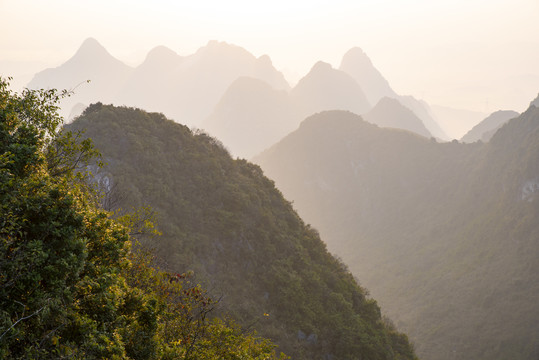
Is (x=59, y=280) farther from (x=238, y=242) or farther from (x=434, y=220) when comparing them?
(x=434, y=220)

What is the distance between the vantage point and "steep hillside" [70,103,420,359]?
30.0 metres

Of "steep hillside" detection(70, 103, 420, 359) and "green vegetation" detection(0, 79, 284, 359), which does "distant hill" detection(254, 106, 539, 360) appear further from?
"green vegetation" detection(0, 79, 284, 359)

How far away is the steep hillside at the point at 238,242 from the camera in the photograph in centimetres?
3003

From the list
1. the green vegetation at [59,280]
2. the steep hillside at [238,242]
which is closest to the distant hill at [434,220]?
the steep hillside at [238,242]

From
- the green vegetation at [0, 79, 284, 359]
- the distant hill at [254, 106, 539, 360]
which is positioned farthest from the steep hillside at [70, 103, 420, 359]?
the distant hill at [254, 106, 539, 360]

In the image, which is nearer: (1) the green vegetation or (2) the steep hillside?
(1) the green vegetation

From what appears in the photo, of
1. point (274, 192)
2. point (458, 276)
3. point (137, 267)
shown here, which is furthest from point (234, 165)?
point (458, 276)

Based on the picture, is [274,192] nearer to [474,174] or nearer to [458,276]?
[458,276]

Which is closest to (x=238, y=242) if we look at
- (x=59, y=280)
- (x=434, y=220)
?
(x=59, y=280)

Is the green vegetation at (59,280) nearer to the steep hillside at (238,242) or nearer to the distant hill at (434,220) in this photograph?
the steep hillside at (238,242)

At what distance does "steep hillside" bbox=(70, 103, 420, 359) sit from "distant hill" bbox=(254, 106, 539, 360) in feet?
164

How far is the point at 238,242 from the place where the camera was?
34906 mm

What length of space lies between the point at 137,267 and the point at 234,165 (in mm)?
31081

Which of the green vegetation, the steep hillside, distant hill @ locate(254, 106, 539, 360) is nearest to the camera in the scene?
the green vegetation
